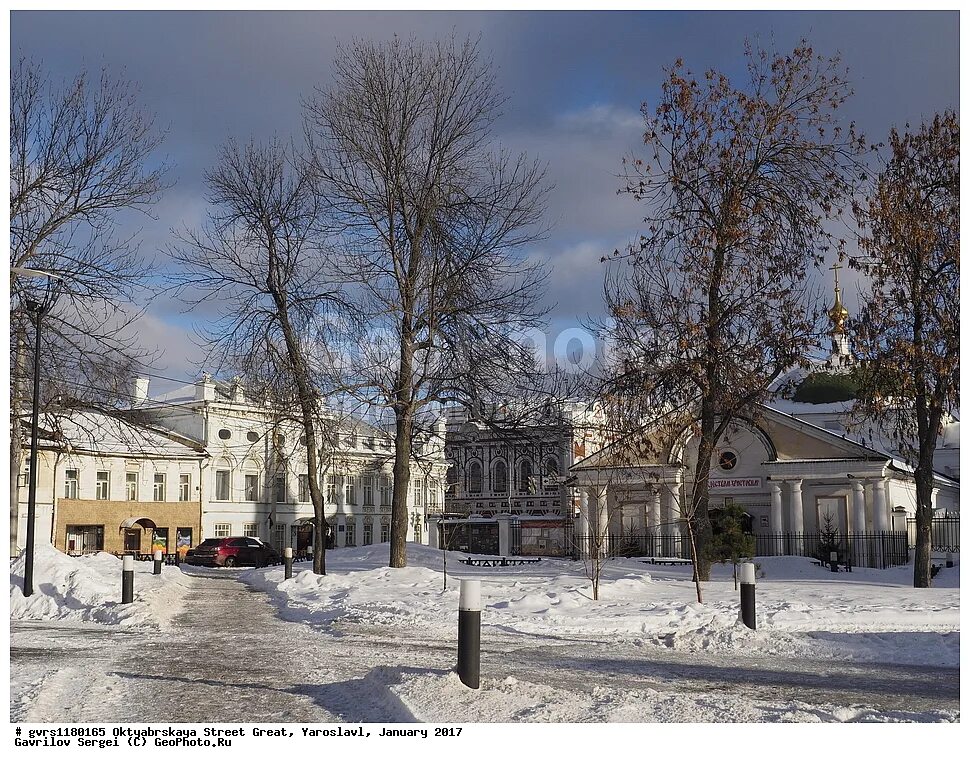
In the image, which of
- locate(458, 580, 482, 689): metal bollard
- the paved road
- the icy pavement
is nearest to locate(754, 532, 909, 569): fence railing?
the icy pavement

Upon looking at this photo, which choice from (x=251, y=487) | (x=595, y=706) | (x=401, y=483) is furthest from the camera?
(x=251, y=487)

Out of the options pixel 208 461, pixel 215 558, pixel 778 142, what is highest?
pixel 778 142

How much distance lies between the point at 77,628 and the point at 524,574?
47.4 ft

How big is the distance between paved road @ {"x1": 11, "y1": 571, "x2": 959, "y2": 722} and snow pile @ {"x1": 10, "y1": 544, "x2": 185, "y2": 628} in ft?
A: 5.00

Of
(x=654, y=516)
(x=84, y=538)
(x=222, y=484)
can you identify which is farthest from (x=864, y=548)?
(x=222, y=484)

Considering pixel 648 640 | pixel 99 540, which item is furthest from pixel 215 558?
pixel 648 640

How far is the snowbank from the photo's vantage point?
1296 centimetres

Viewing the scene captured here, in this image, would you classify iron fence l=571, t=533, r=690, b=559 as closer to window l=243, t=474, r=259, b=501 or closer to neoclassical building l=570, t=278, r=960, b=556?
neoclassical building l=570, t=278, r=960, b=556

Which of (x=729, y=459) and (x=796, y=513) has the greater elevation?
(x=729, y=459)

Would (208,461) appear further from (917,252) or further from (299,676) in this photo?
(299,676)

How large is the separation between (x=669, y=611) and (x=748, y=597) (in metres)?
2.47

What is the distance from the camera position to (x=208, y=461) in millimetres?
61938

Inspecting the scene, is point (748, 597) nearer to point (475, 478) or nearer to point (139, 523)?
point (139, 523)

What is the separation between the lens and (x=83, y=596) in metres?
19.1
